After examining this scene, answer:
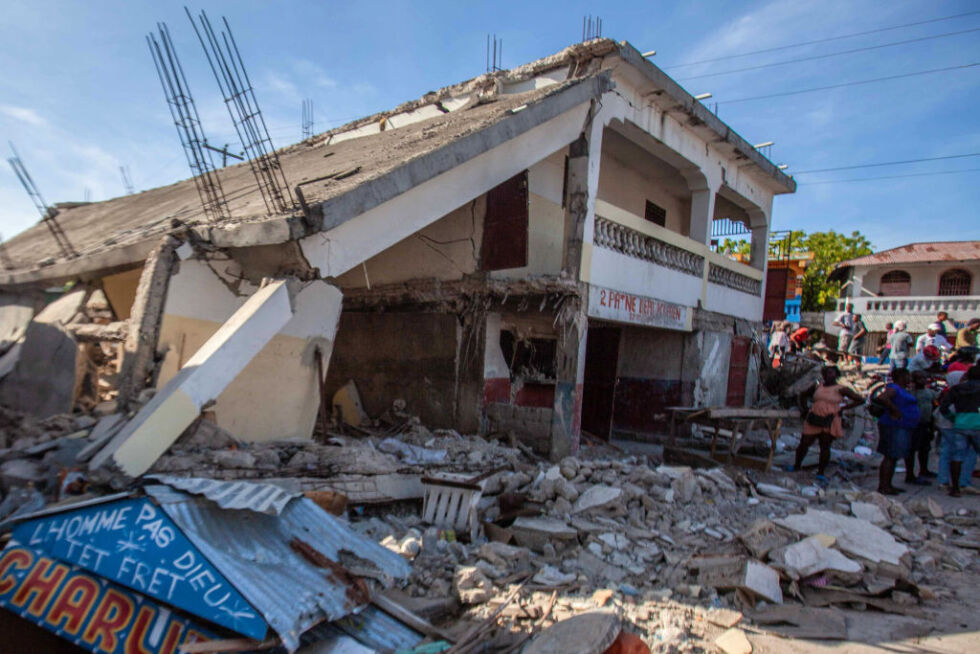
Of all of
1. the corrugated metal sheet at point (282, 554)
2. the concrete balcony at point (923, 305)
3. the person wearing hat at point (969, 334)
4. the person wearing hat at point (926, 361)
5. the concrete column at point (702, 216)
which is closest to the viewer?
the corrugated metal sheet at point (282, 554)

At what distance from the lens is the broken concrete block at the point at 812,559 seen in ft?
15.1

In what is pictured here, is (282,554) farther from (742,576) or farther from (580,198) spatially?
(580,198)

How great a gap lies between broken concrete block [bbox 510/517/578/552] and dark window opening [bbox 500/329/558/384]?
332 centimetres

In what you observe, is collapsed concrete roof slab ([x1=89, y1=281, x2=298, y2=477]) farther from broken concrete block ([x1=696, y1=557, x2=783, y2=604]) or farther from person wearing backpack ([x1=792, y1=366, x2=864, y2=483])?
person wearing backpack ([x1=792, y1=366, x2=864, y2=483])

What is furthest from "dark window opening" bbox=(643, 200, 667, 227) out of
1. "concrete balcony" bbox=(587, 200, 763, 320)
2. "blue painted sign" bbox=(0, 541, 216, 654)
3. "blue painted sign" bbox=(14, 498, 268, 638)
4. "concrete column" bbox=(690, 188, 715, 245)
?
"blue painted sign" bbox=(0, 541, 216, 654)

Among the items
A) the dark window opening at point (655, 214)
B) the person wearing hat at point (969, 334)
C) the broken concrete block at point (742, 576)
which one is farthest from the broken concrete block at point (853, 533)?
the person wearing hat at point (969, 334)

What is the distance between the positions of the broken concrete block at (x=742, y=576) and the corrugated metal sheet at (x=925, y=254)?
29.6 metres

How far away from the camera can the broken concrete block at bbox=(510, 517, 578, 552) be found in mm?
5184

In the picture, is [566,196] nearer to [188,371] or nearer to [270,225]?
[270,225]

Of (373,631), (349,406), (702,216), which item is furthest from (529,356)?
(373,631)

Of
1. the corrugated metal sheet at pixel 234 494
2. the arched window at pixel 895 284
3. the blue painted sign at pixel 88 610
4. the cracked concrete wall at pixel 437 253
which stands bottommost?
the blue painted sign at pixel 88 610

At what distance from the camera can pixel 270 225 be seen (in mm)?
5293

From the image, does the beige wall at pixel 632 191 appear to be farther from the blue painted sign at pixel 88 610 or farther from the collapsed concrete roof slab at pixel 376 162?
the blue painted sign at pixel 88 610

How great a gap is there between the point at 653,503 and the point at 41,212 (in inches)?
367
